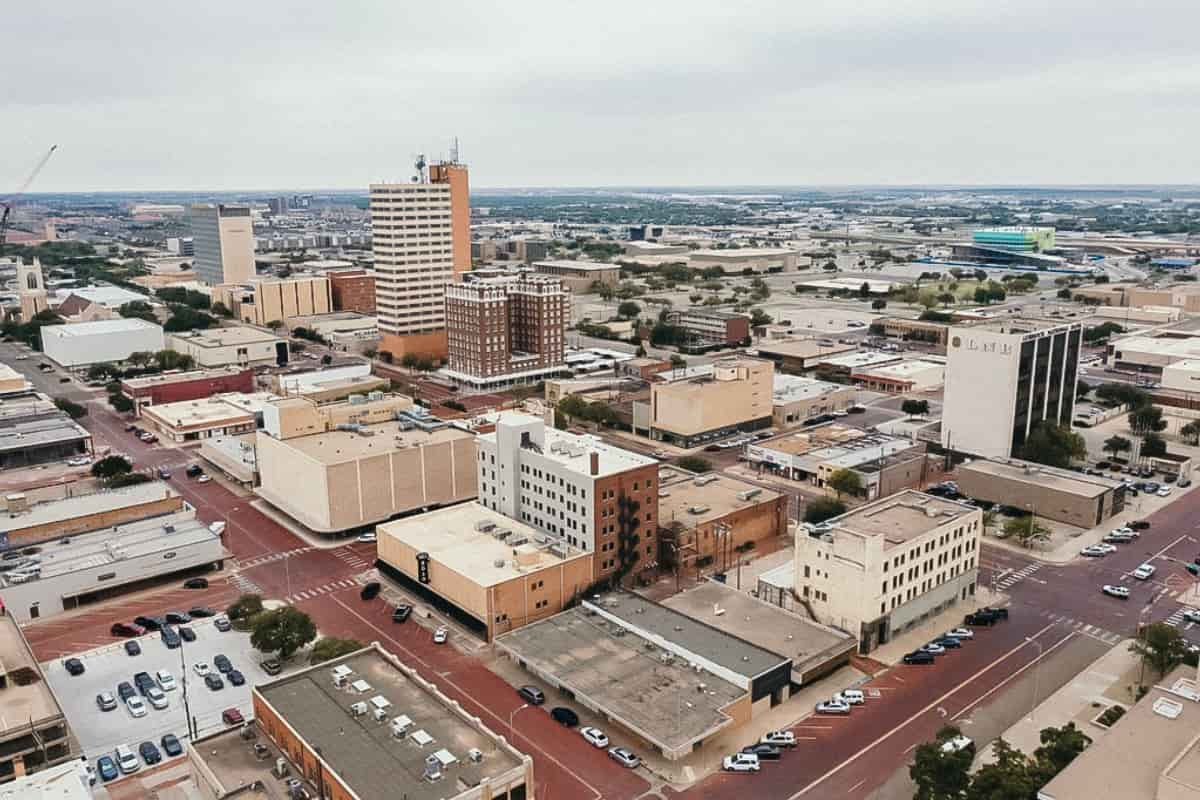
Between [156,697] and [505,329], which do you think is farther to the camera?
[505,329]

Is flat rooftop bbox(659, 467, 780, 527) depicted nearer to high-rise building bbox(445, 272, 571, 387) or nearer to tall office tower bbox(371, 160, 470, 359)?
high-rise building bbox(445, 272, 571, 387)

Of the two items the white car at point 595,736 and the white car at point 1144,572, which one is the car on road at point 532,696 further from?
the white car at point 1144,572

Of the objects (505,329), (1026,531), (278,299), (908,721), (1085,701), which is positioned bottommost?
(908,721)

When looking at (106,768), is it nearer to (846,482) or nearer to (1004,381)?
(846,482)

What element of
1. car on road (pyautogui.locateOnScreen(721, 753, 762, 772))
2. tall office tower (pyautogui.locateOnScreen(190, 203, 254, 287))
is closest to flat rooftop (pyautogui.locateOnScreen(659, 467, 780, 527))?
car on road (pyautogui.locateOnScreen(721, 753, 762, 772))

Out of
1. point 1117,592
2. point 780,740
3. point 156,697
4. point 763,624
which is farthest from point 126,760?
point 1117,592

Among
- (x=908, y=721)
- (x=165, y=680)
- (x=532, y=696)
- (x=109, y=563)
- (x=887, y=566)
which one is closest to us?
(x=908, y=721)

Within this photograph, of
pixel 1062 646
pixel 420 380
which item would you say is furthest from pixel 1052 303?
pixel 1062 646
